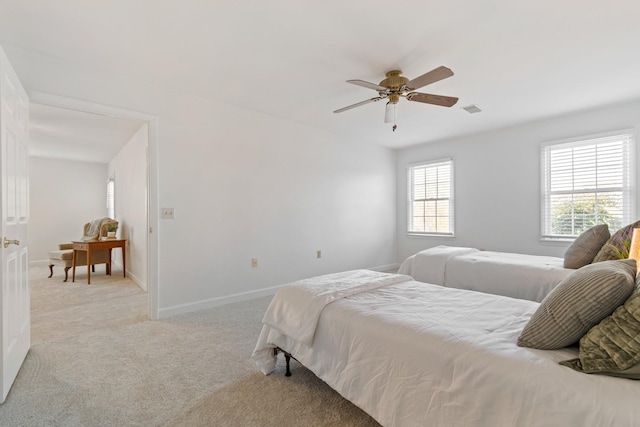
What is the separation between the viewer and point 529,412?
3.28 ft

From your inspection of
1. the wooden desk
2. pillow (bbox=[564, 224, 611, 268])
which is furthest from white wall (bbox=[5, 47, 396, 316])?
pillow (bbox=[564, 224, 611, 268])

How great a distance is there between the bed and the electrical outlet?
75.9 inches

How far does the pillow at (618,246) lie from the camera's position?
7.68 feet

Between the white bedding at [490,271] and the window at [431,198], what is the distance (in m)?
1.82

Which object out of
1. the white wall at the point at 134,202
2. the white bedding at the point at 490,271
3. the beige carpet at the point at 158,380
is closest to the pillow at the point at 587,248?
the white bedding at the point at 490,271

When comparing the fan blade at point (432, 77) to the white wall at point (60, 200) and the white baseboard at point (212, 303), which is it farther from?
the white wall at point (60, 200)

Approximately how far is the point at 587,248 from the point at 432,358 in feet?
7.83

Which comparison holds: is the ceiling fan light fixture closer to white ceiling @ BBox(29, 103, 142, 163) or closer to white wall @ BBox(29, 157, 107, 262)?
white ceiling @ BBox(29, 103, 142, 163)

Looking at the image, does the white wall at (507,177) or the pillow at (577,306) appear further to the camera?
the white wall at (507,177)

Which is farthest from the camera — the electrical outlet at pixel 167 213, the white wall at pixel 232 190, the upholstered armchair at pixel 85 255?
the upholstered armchair at pixel 85 255

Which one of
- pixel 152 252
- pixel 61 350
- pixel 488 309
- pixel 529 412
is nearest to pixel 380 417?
pixel 529 412

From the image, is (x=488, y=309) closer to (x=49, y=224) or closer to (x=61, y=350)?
(x=61, y=350)

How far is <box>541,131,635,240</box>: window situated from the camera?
12.4ft

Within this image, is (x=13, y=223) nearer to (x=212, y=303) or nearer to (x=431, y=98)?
(x=212, y=303)
